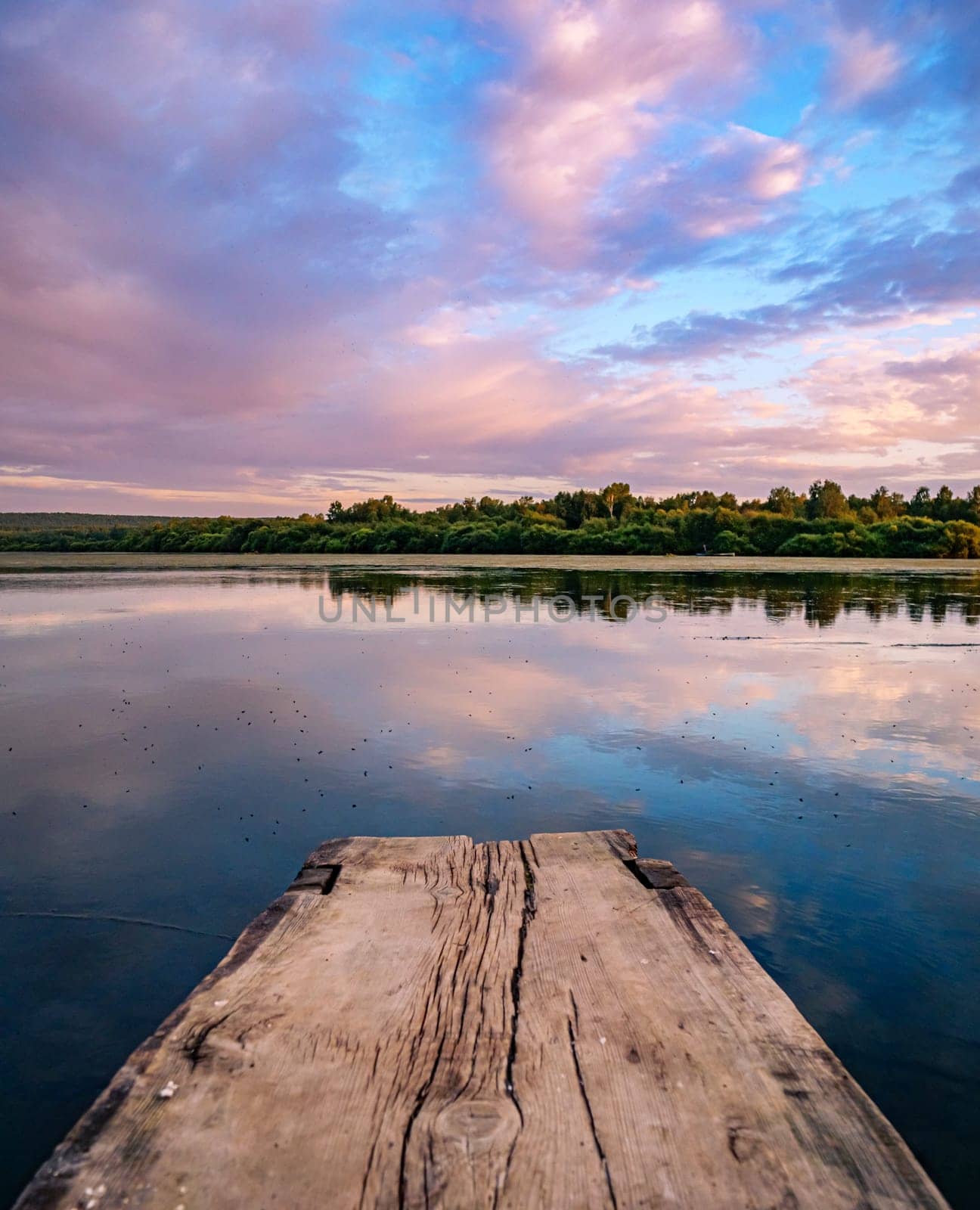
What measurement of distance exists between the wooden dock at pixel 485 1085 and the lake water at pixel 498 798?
0.74 m

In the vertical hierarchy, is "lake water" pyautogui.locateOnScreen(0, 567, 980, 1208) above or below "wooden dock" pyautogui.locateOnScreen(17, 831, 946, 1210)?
below

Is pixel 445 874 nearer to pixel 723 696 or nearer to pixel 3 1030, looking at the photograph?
pixel 3 1030

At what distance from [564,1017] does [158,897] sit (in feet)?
9.41

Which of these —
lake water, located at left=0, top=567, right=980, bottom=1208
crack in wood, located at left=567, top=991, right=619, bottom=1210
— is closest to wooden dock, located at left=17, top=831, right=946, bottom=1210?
crack in wood, located at left=567, top=991, right=619, bottom=1210

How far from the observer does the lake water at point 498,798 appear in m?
3.46

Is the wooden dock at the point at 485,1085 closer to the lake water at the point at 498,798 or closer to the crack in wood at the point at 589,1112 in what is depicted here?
the crack in wood at the point at 589,1112

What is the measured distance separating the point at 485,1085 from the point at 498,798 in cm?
397

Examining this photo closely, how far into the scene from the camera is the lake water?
3455 mm

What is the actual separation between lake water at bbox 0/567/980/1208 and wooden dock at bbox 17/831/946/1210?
74 centimetres

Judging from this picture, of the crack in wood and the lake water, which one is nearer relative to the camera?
the crack in wood

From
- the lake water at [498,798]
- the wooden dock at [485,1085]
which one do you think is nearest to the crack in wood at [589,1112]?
the wooden dock at [485,1085]

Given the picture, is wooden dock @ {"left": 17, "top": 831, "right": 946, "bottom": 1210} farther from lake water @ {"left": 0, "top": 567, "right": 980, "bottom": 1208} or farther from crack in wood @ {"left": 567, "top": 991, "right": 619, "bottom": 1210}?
lake water @ {"left": 0, "top": 567, "right": 980, "bottom": 1208}

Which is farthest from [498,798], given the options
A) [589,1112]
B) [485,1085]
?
[589,1112]

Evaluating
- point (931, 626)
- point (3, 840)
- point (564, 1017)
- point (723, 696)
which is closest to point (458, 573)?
point (931, 626)
